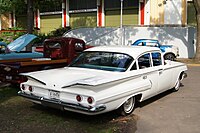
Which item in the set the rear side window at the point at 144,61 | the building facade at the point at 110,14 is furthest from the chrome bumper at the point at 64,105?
the building facade at the point at 110,14

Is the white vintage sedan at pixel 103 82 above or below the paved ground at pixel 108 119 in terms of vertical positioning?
above

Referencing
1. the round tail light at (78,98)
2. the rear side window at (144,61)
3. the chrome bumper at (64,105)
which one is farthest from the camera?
the rear side window at (144,61)

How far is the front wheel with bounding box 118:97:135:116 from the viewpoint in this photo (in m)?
6.51

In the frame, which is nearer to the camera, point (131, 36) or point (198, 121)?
point (198, 121)

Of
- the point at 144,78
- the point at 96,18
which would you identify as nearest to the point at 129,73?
the point at 144,78

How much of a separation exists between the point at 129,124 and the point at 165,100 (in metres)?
2.38

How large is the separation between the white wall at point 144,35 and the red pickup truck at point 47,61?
1158 cm

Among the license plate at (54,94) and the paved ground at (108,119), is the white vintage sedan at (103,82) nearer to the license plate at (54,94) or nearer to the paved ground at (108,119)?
the license plate at (54,94)

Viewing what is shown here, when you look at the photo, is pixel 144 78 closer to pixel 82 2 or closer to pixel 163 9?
pixel 163 9

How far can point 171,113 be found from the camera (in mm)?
6949

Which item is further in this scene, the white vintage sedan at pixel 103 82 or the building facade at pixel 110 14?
the building facade at pixel 110 14

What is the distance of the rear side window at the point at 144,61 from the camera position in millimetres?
7250

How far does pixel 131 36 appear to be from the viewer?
76.6ft

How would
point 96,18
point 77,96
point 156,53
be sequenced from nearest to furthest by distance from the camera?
point 77,96 → point 156,53 → point 96,18
